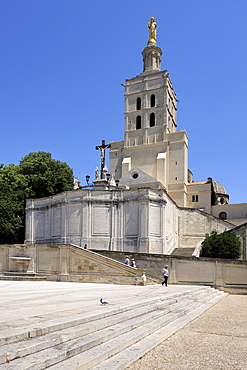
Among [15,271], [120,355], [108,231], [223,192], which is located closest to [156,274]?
[15,271]

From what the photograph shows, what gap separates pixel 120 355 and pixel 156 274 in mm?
A: 19808

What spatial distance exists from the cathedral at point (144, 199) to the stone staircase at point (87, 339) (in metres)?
27.6

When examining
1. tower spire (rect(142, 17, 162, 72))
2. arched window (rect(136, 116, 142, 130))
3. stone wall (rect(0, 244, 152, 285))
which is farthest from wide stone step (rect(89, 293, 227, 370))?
tower spire (rect(142, 17, 162, 72))

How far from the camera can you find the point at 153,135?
62656 millimetres

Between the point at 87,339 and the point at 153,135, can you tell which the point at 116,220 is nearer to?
the point at 153,135

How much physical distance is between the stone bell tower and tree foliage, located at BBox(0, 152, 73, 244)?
1178 centimetres

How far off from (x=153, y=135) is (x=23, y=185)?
23.9 m

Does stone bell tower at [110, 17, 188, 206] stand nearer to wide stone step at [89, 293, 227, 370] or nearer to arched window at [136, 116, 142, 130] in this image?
arched window at [136, 116, 142, 130]

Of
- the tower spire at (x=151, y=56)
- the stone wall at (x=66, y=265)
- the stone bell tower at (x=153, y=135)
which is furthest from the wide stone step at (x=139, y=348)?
the tower spire at (x=151, y=56)

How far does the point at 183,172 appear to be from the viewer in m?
59.0

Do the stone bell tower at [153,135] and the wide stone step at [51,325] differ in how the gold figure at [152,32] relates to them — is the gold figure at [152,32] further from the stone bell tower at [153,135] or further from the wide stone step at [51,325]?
the wide stone step at [51,325]

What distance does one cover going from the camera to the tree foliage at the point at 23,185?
4372cm

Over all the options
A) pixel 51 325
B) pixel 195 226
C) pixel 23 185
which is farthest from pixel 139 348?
pixel 23 185

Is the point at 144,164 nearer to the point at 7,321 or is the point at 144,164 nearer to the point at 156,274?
the point at 156,274
